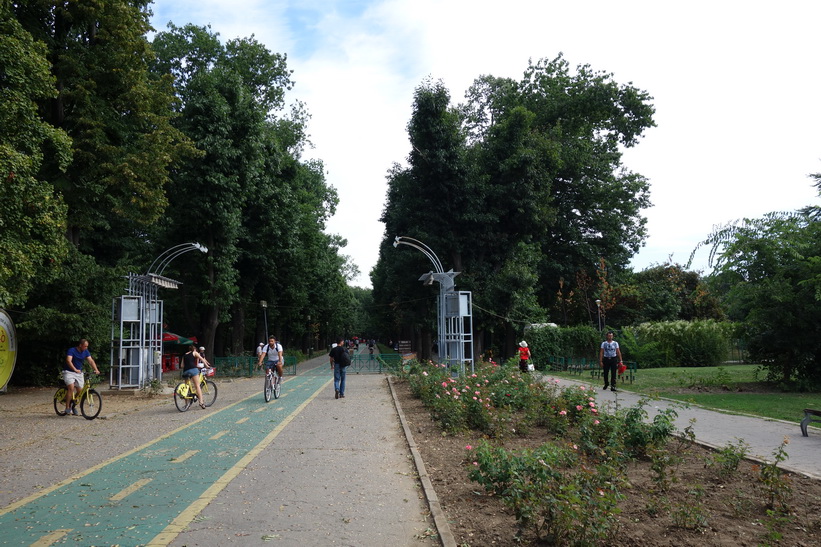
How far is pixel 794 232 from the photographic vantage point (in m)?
17.9

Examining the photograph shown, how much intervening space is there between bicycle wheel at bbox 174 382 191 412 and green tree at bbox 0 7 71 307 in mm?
4268

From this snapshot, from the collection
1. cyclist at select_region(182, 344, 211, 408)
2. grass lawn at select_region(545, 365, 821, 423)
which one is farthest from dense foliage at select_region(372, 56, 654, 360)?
cyclist at select_region(182, 344, 211, 408)

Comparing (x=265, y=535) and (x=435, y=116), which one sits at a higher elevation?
(x=435, y=116)

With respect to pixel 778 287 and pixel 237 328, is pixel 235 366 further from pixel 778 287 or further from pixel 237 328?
pixel 778 287

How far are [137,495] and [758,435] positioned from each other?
9.11m

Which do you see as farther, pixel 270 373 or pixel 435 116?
pixel 435 116

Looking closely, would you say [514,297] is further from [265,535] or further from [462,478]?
[265,535]

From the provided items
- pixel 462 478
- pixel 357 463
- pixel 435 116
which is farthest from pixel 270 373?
pixel 435 116

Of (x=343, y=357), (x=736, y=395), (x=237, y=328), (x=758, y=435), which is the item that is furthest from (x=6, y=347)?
(x=736, y=395)

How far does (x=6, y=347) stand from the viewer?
62.8ft

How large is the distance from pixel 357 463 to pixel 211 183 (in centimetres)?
2233

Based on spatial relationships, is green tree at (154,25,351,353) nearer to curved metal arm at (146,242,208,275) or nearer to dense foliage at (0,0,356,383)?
dense foliage at (0,0,356,383)

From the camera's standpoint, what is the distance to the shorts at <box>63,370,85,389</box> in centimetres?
1373

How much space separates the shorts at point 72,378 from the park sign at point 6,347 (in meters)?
6.99
